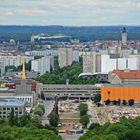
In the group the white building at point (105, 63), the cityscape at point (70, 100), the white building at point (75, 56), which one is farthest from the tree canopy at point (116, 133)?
the white building at point (75, 56)

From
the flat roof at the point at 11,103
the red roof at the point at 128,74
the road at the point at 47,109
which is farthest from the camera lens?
the red roof at the point at 128,74

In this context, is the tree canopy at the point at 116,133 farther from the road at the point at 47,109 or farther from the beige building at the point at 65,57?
the beige building at the point at 65,57

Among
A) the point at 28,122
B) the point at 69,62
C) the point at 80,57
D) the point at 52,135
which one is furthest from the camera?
the point at 80,57

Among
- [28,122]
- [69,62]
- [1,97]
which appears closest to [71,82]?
[1,97]

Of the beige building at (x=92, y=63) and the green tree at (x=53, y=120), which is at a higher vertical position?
the beige building at (x=92, y=63)

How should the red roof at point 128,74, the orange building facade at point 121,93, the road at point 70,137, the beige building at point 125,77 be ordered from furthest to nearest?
the red roof at point 128,74 < the beige building at point 125,77 < the orange building facade at point 121,93 < the road at point 70,137

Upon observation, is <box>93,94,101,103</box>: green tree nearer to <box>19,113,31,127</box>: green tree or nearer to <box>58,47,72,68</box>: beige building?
<box>19,113,31,127</box>: green tree

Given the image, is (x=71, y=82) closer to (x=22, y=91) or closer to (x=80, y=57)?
(x=22, y=91)

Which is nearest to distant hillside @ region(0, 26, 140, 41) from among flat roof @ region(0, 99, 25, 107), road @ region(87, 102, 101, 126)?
road @ region(87, 102, 101, 126)
